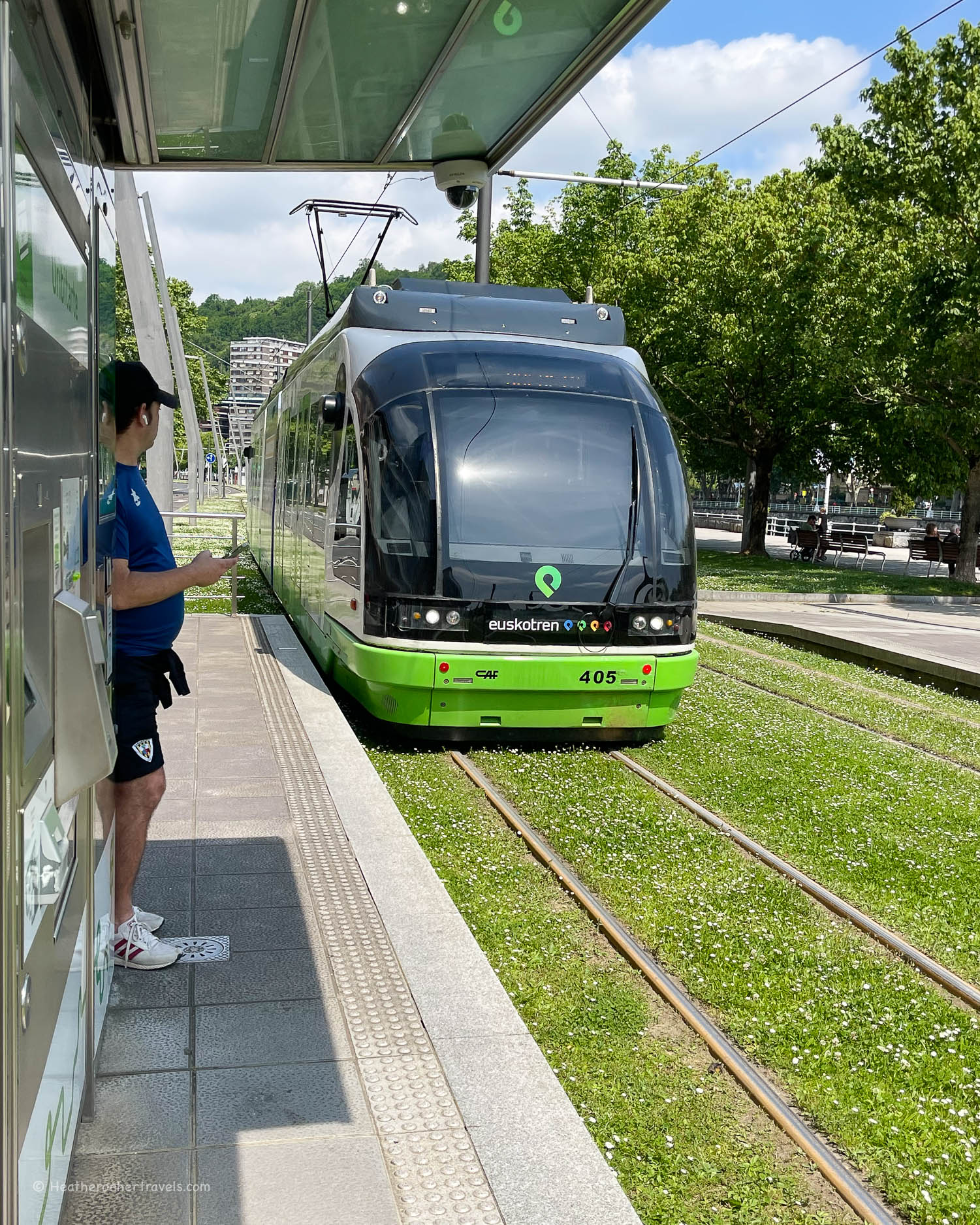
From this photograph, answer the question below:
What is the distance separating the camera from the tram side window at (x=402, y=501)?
8.12 metres

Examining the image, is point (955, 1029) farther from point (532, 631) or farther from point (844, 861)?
point (532, 631)

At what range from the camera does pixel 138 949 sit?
4.17 m

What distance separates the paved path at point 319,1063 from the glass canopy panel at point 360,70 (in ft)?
9.68

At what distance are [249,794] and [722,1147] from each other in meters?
3.59

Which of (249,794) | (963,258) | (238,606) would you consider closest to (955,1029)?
(249,794)

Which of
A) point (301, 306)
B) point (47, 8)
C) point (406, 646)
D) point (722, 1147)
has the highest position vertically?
point (301, 306)

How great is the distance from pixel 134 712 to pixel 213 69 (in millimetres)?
2013

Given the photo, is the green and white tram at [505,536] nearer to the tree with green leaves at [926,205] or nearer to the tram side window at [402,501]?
the tram side window at [402,501]

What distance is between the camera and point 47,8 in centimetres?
209

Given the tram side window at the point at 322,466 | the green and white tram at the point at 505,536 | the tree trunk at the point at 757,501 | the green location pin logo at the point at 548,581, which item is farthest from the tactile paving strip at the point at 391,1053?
the tree trunk at the point at 757,501

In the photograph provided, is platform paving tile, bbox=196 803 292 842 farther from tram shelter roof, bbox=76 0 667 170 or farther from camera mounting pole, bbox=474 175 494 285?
camera mounting pole, bbox=474 175 494 285

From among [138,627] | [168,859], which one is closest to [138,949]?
[138,627]

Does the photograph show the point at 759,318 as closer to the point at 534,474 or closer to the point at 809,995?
the point at 534,474

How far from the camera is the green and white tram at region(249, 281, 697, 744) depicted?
814 centimetres
